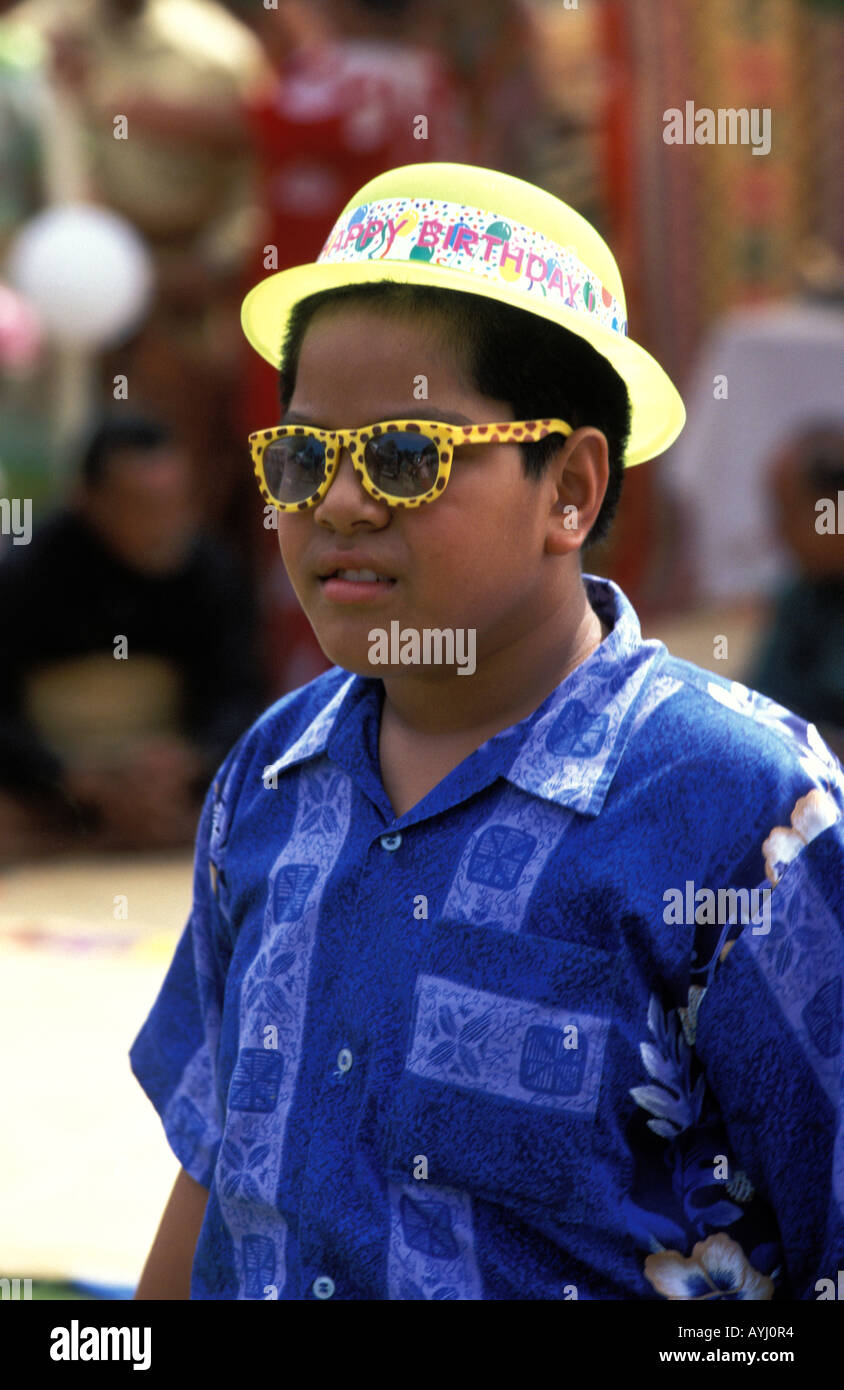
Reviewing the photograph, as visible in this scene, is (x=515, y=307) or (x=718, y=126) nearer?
(x=515, y=307)

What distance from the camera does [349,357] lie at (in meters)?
1.48

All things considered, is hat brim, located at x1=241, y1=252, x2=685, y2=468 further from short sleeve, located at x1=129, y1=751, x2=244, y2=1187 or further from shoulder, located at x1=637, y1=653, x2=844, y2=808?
short sleeve, located at x1=129, y1=751, x2=244, y2=1187

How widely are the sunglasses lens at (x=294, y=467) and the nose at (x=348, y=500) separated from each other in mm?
19

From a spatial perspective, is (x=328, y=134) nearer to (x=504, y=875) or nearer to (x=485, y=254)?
(x=485, y=254)

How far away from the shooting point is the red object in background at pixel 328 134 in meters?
6.13

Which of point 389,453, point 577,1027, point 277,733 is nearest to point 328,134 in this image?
point 277,733

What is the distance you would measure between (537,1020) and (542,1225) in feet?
0.54

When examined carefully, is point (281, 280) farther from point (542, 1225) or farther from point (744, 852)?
point (542, 1225)

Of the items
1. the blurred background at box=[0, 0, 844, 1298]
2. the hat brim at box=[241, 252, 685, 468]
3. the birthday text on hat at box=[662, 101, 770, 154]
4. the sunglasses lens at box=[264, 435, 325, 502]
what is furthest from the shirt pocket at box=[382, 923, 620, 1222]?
the birthday text on hat at box=[662, 101, 770, 154]

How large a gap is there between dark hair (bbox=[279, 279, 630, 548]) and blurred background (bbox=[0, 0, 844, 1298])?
248 cm

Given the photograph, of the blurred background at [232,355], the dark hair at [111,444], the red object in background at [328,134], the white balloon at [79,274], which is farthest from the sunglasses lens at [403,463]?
the white balloon at [79,274]

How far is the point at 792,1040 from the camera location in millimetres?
1388

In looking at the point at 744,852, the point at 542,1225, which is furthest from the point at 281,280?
the point at 542,1225

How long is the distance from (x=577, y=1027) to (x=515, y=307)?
1.98 ft
